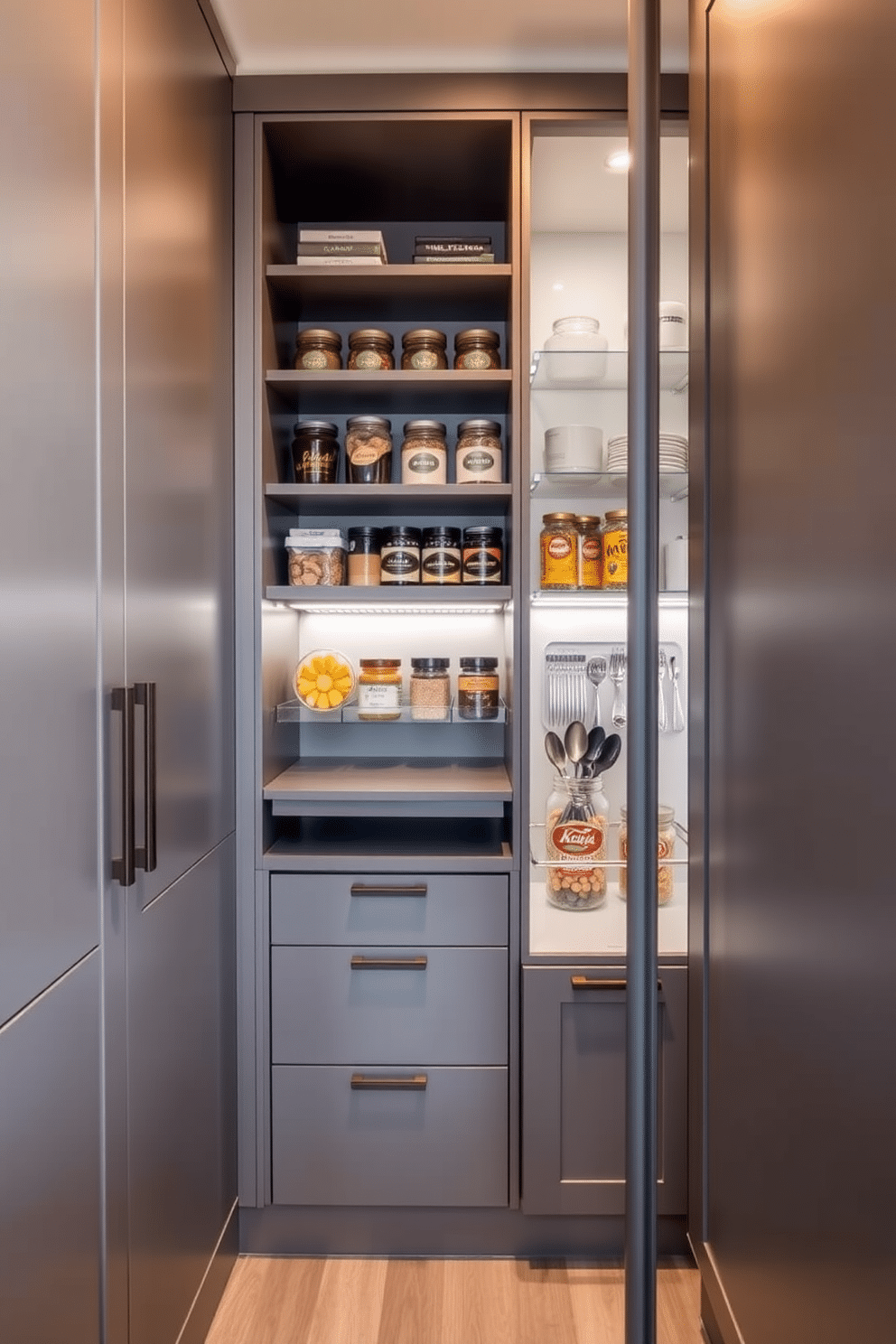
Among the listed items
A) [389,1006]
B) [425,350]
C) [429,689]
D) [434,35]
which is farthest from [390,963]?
[434,35]

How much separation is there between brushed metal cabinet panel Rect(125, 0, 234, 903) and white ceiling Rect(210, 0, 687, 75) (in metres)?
0.13

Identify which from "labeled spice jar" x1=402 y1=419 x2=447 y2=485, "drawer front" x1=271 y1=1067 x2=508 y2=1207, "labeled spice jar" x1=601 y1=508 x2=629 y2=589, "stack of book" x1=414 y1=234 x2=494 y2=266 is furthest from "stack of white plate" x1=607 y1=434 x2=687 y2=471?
"drawer front" x1=271 y1=1067 x2=508 y2=1207

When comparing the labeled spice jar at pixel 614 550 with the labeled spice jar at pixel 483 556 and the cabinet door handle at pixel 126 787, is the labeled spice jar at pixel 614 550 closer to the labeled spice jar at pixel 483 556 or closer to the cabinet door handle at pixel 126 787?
the labeled spice jar at pixel 483 556

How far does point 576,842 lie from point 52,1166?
1151mm

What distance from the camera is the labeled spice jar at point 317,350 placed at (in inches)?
80.5

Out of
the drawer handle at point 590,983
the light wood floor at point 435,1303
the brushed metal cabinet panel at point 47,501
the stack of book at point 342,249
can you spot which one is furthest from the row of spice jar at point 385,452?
the light wood floor at point 435,1303

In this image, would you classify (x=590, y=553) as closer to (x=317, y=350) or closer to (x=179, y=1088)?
(x=317, y=350)

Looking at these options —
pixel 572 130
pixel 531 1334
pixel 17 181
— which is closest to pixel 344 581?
pixel 572 130

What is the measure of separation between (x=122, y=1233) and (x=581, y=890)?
107 centimetres

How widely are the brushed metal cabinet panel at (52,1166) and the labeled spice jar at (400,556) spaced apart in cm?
110

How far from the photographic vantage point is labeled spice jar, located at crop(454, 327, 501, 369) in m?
2.03

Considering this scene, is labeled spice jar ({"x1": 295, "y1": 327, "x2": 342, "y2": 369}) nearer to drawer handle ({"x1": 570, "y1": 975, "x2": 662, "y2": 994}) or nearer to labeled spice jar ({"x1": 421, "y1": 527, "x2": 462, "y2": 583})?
labeled spice jar ({"x1": 421, "y1": 527, "x2": 462, "y2": 583})

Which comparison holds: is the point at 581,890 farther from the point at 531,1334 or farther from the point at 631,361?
the point at 631,361

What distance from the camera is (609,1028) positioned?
1.89 meters
